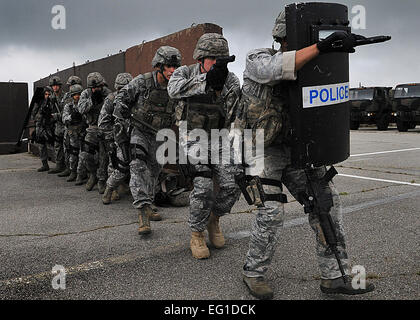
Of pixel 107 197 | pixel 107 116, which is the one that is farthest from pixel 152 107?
pixel 107 197

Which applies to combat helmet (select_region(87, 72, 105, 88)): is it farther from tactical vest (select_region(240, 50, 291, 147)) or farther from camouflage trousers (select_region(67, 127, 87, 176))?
tactical vest (select_region(240, 50, 291, 147))

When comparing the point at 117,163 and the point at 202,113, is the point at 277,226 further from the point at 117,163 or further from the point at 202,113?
the point at 117,163

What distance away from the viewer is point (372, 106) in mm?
19578

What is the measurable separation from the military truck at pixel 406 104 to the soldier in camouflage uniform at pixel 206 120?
1583cm

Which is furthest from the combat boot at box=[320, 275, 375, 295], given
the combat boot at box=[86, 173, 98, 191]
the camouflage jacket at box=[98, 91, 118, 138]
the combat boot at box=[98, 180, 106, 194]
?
the combat boot at box=[86, 173, 98, 191]

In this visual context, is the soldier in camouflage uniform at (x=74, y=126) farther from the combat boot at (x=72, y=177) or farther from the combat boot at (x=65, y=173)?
the combat boot at (x=65, y=173)

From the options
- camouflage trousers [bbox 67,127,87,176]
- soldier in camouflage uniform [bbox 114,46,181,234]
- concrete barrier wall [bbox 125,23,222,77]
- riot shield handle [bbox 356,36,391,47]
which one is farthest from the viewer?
camouflage trousers [bbox 67,127,87,176]

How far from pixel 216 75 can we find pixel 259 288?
56.7 inches

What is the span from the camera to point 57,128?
8.84 meters

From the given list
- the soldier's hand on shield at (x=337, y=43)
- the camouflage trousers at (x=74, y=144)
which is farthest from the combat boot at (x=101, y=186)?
the soldier's hand on shield at (x=337, y=43)

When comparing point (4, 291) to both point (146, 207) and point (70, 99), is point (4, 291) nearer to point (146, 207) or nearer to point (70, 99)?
point (146, 207)

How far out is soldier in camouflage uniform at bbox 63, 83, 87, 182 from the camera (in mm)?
7562

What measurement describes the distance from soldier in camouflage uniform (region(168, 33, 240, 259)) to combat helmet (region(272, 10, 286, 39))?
2.64 ft
